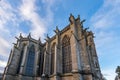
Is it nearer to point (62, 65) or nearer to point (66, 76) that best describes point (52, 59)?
point (62, 65)

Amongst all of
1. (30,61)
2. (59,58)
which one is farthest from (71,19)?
(30,61)

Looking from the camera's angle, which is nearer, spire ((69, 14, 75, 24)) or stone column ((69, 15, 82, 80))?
stone column ((69, 15, 82, 80))

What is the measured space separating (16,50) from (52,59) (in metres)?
7.45

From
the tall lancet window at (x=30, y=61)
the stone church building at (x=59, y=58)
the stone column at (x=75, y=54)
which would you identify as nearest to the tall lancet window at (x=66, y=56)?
the stone church building at (x=59, y=58)

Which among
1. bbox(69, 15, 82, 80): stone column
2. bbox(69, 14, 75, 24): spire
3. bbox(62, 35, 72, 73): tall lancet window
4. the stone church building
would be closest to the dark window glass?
the stone church building

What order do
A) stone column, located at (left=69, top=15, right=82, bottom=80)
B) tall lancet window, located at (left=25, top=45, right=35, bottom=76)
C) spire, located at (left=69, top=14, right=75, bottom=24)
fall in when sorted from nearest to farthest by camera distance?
stone column, located at (left=69, top=15, right=82, bottom=80) → spire, located at (left=69, top=14, right=75, bottom=24) → tall lancet window, located at (left=25, top=45, right=35, bottom=76)

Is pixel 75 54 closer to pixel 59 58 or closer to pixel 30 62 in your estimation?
pixel 59 58

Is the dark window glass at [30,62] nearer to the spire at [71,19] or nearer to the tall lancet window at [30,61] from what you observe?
the tall lancet window at [30,61]

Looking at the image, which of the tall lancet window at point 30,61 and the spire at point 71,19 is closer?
the spire at point 71,19

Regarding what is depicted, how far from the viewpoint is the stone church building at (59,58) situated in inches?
493

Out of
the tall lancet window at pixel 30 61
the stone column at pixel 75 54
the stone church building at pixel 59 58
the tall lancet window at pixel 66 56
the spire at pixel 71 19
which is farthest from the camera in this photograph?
the tall lancet window at pixel 30 61

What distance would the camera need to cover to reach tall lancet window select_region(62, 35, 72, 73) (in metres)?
14.2

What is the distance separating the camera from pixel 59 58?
1533cm

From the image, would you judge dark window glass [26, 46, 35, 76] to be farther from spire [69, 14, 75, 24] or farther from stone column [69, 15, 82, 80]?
spire [69, 14, 75, 24]
